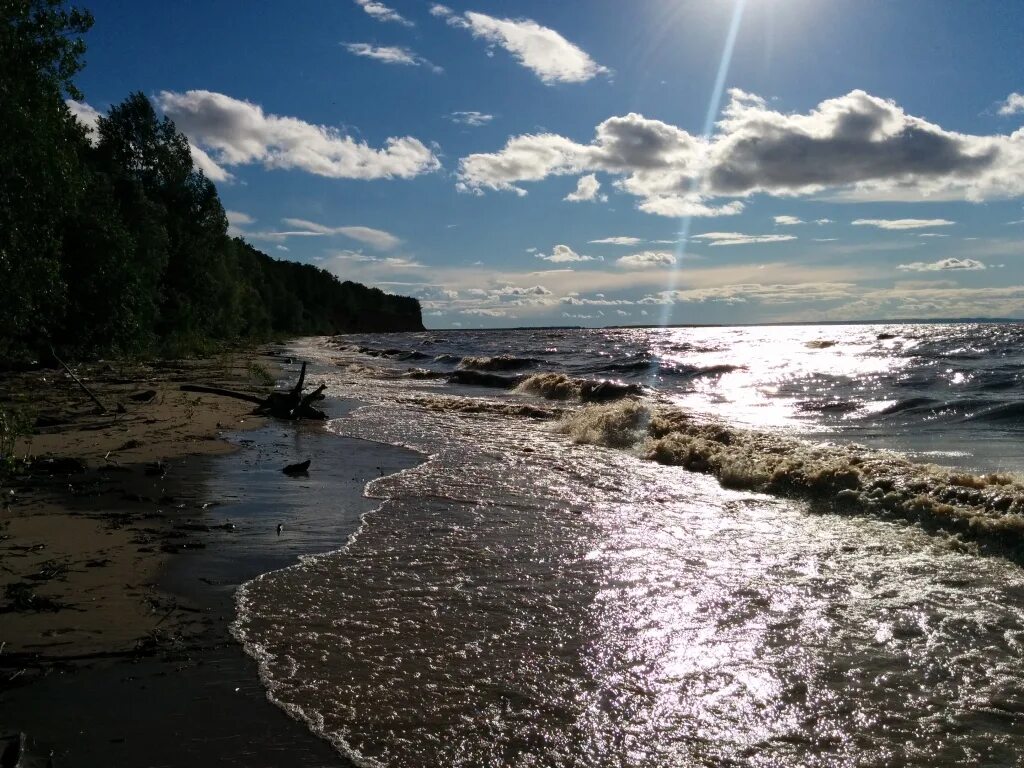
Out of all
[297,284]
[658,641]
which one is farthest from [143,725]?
[297,284]

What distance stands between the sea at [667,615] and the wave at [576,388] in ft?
33.9

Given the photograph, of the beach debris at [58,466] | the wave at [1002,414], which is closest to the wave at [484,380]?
the wave at [1002,414]

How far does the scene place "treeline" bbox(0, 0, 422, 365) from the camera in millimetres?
10016

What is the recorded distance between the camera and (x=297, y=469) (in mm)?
8844

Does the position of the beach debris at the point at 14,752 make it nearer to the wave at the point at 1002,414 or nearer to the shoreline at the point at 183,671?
the shoreline at the point at 183,671

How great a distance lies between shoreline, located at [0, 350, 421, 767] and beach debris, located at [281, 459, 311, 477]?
152 cm

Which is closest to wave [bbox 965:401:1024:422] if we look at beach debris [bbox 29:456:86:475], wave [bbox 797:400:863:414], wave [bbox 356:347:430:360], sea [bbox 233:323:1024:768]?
wave [bbox 797:400:863:414]

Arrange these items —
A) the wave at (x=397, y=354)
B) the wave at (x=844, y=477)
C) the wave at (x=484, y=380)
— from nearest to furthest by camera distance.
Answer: the wave at (x=844, y=477)
the wave at (x=484, y=380)
the wave at (x=397, y=354)

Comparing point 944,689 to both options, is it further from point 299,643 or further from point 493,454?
point 493,454

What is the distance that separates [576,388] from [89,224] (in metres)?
14.7

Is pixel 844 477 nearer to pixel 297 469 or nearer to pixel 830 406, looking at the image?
pixel 297 469

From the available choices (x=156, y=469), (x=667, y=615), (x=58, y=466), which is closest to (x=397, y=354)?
(x=156, y=469)

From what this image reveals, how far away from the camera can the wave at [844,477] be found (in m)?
6.77

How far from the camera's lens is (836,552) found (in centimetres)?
606
